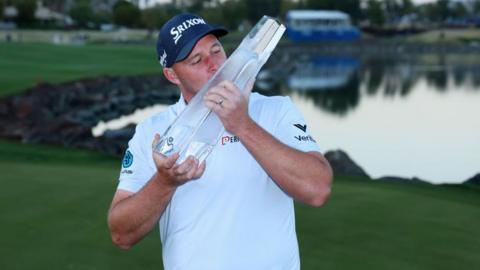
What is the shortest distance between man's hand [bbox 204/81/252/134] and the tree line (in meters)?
89.4

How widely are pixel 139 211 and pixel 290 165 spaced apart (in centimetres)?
57

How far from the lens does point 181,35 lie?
2658 millimetres

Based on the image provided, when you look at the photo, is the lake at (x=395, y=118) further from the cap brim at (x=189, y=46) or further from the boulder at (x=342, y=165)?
the cap brim at (x=189, y=46)

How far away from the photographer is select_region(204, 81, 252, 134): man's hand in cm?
229

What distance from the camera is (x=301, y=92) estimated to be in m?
45.6

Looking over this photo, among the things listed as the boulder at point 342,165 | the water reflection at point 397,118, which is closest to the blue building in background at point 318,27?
the water reflection at point 397,118

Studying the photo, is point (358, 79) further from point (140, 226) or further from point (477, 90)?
point (140, 226)

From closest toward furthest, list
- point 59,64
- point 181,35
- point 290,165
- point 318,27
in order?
point 290,165 < point 181,35 < point 59,64 < point 318,27

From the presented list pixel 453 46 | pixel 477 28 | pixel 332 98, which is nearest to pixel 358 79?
pixel 332 98

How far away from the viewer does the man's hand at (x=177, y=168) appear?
230 cm

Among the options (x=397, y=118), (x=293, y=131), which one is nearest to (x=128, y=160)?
(x=293, y=131)

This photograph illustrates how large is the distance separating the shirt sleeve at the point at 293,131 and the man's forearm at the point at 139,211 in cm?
51

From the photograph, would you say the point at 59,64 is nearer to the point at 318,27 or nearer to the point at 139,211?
the point at 139,211

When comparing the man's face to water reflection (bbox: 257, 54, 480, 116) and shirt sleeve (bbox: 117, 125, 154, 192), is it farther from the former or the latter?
water reflection (bbox: 257, 54, 480, 116)
